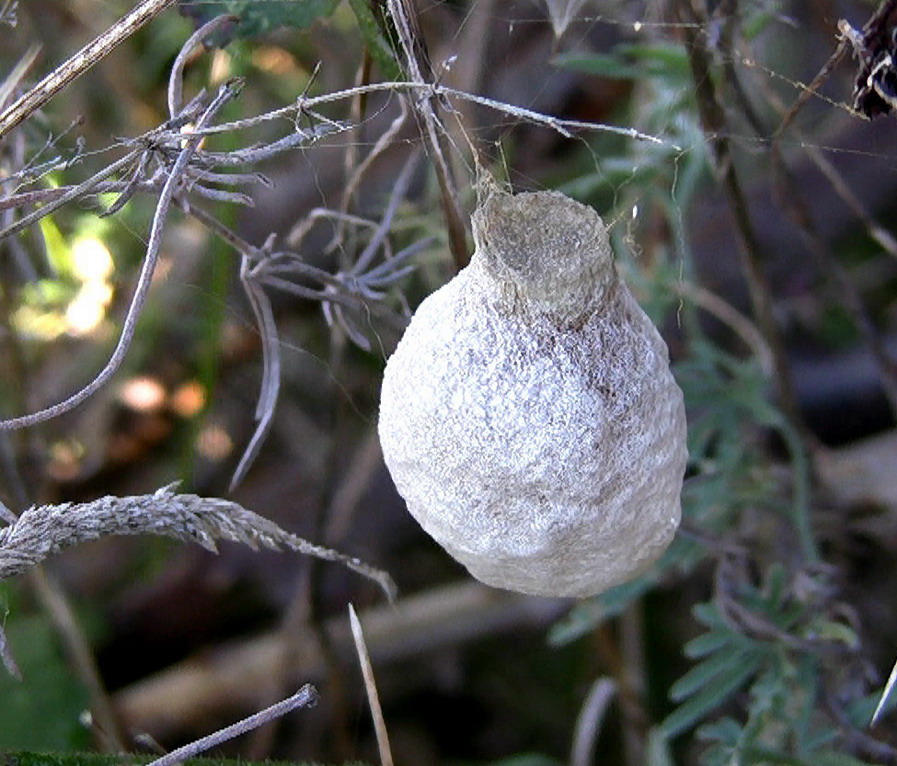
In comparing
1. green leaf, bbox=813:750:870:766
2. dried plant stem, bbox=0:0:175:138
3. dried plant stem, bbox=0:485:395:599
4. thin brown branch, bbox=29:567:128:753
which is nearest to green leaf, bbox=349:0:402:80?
dried plant stem, bbox=0:0:175:138

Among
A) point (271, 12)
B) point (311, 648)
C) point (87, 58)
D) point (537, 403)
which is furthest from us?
point (311, 648)

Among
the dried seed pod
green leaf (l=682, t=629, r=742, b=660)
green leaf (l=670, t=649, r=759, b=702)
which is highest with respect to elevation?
the dried seed pod

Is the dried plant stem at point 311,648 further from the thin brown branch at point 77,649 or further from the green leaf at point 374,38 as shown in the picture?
the green leaf at point 374,38

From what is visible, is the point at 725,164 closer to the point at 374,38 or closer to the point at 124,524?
the point at 374,38

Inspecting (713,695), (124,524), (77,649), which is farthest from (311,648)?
(124,524)

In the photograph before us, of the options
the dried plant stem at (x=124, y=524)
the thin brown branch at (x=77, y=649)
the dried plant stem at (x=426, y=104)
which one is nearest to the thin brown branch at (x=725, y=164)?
the dried plant stem at (x=426, y=104)

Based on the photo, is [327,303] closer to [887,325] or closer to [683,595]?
[683,595]

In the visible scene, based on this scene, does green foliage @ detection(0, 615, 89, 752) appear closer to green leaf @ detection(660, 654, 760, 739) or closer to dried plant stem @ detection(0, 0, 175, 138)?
green leaf @ detection(660, 654, 760, 739)

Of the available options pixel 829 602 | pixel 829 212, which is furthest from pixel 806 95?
pixel 829 212
